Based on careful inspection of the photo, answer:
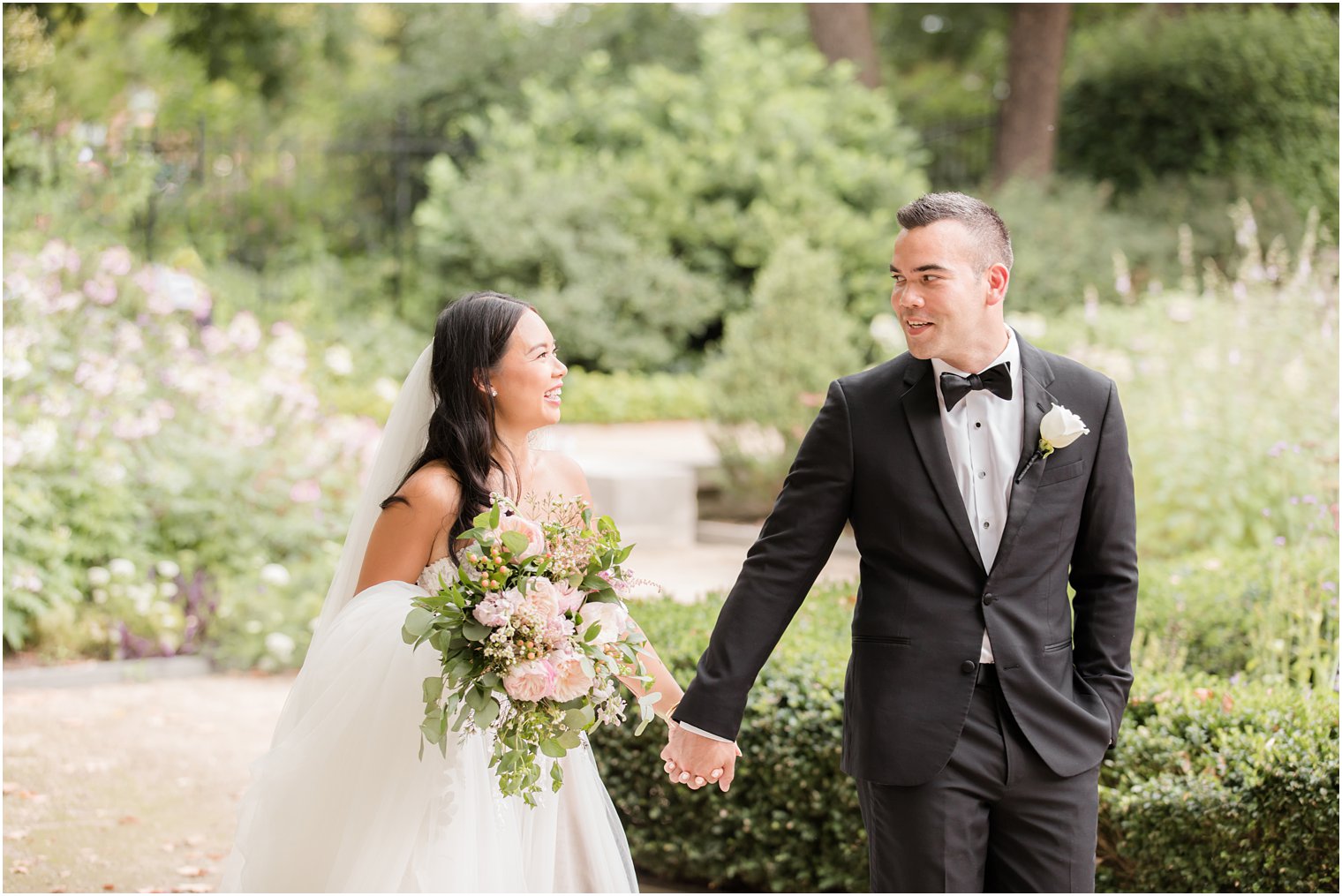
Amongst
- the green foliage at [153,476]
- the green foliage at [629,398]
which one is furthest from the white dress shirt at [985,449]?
the green foliage at [629,398]

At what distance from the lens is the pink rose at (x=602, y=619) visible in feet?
9.48

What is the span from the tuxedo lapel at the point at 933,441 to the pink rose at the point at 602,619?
0.76 metres

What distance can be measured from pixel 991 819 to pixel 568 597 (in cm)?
103

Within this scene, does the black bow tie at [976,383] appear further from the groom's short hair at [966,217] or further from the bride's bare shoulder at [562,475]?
the bride's bare shoulder at [562,475]

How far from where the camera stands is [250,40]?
14.9 meters

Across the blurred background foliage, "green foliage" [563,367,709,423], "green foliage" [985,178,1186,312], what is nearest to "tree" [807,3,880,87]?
the blurred background foliage

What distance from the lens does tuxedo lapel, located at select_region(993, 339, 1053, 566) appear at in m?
2.80

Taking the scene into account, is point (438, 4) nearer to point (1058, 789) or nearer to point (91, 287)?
point (91, 287)

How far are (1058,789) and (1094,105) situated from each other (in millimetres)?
16792

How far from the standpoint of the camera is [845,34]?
59.0ft

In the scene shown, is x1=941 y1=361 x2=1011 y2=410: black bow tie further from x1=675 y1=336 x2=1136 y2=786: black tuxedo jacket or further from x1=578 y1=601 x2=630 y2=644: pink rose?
x1=578 y1=601 x2=630 y2=644: pink rose

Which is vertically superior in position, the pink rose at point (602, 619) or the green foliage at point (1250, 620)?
the pink rose at point (602, 619)

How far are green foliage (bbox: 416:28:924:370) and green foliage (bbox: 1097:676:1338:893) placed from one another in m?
11.7

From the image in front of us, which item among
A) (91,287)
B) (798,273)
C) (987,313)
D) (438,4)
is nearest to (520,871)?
(987,313)
